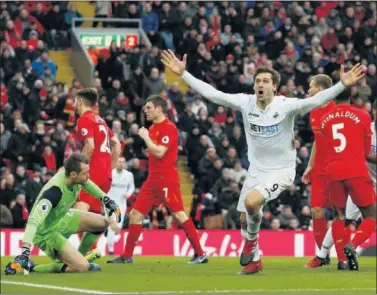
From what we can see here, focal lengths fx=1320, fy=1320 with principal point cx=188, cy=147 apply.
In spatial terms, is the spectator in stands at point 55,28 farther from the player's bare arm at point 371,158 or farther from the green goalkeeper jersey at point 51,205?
the green goalkeeper jersey at point 51,205

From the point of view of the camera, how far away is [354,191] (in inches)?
652

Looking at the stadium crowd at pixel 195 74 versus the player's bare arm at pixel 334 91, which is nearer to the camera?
the player's bare arm at pixel 334 91

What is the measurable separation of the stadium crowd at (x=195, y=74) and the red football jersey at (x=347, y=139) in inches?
448

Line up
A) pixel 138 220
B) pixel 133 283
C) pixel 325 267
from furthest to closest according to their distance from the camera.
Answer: pixel 138 220
pixel 325 267
pixel 133 283

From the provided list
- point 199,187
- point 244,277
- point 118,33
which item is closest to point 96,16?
point 118,33

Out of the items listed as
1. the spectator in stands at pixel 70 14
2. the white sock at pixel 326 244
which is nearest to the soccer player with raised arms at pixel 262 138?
the white sock at pixel 326 244

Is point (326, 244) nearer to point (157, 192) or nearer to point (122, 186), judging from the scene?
point (157, 192)

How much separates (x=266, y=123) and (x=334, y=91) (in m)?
1.13

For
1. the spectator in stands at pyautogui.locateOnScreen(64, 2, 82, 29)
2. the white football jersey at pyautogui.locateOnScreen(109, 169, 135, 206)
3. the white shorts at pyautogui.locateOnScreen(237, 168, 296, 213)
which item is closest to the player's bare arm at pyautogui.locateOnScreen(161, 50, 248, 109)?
the white shorts at pyautogui.locateOnScreen(237, 168, 296, 213)

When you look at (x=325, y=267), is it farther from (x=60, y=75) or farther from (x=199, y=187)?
(x=60, y=75)

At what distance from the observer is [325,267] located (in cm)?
1728

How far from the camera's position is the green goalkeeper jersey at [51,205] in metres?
15.0

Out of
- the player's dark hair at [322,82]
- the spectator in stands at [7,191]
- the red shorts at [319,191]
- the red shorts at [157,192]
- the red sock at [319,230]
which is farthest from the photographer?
the spectator in stands at [7,191]

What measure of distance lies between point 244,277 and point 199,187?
49.3ft
